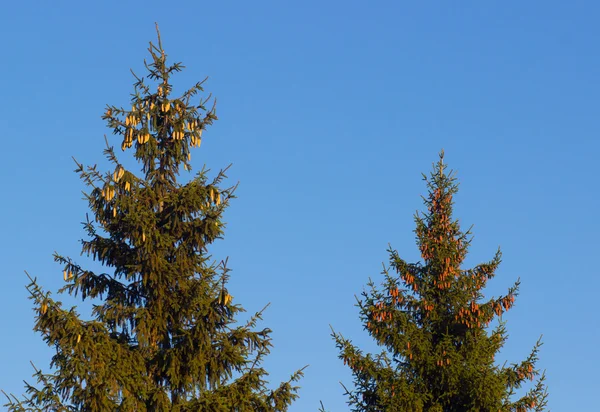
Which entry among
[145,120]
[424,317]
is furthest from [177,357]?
[424,317]

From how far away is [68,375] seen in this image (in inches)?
832

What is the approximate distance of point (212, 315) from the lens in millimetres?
22438

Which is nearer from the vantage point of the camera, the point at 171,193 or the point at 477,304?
the point at 171,193

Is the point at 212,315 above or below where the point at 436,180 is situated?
below

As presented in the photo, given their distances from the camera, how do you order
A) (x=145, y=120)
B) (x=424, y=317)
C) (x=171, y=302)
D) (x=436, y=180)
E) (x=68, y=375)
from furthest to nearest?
(x=436, y=180) → (x=424, y=317) → (x=145, y=120) → (x=171, y=302) → (x=68, y=375)

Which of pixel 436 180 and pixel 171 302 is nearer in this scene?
pixel 171 302

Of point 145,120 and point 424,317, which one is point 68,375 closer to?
point 145,120

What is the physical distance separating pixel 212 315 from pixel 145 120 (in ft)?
18.9

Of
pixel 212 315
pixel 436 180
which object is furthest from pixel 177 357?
pixel 436 180

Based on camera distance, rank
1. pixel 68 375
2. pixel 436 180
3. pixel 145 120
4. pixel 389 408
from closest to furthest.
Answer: pixel 68 375
pixel 145 120
pixel 389 408
pixel 436 180

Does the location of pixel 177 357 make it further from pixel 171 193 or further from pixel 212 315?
pixel 171 193

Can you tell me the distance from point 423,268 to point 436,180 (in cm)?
324

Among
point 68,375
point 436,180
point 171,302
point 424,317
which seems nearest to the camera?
point 68,375

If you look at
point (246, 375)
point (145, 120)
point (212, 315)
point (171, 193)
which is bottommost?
point (246, 375)
